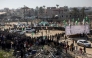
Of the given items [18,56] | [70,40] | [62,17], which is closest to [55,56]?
[18,56]

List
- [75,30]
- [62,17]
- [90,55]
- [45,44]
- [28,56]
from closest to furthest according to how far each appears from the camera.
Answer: [28,56], [90,55], [45,44], [75,30], [62,17]

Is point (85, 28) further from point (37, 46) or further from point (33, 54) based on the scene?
point (33, 54)

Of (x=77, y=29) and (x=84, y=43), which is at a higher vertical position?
(x=77, y=29)

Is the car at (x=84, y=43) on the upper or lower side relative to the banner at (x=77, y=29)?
lower

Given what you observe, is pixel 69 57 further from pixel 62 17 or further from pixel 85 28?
pixel 62 17

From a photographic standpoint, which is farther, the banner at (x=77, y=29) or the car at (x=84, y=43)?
the banner at (x=77, y=29)

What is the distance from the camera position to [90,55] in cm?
1772

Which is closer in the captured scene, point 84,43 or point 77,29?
point 84,43

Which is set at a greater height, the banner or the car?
the banner

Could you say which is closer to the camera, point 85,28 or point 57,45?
point 57,45

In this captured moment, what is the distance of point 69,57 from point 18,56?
155 inches

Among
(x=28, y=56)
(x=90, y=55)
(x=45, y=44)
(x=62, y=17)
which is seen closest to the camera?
(x=28, y=56)

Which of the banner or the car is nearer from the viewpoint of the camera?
the car

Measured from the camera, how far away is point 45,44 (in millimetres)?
19000
